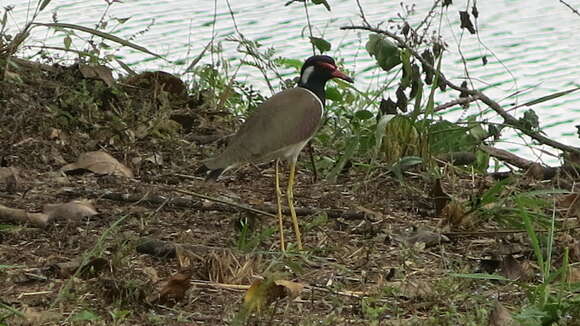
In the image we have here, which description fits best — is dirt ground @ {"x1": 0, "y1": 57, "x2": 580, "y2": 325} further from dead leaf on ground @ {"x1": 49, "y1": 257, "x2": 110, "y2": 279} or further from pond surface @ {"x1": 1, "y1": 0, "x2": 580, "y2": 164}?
pond surface @ {"x1": 1, "y1": 0, "x2": 580, "y2": 164}

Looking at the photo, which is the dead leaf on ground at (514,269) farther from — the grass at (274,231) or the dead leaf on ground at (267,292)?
the dead leaf on ground at (267,292)

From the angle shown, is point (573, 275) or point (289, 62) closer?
point (573, 275)

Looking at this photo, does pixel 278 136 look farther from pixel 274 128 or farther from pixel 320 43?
pixel 320 43

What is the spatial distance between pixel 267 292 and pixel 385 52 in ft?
5.98

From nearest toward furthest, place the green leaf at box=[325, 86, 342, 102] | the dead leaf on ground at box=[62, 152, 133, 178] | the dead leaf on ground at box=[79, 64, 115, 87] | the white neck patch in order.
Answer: the white neck patch
the dead leaf on ground at box=[62, 152, 133, 178]
the dead leaf on ground at box=[79, 64, 115, 87]
the green leaf at box=[325, 86, 342, 102]

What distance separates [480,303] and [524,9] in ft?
16.5

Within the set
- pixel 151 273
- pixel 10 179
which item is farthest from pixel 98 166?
pixel 151 273

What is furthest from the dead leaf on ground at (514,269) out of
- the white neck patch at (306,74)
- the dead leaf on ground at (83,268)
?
the dead leaf on ground at (83,268)

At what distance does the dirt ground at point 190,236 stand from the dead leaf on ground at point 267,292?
0.5 inches

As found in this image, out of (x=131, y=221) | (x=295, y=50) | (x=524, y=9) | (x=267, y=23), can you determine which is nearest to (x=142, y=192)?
(x=131, y=221)

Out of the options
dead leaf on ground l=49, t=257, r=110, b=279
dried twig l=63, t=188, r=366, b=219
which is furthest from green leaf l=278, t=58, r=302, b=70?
dead leaf on ground l=49, t=257, r=110, b=279

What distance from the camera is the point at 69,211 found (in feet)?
14.3

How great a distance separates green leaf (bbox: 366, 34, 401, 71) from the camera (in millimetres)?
5016

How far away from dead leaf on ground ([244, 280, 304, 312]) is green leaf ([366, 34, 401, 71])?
151cm
